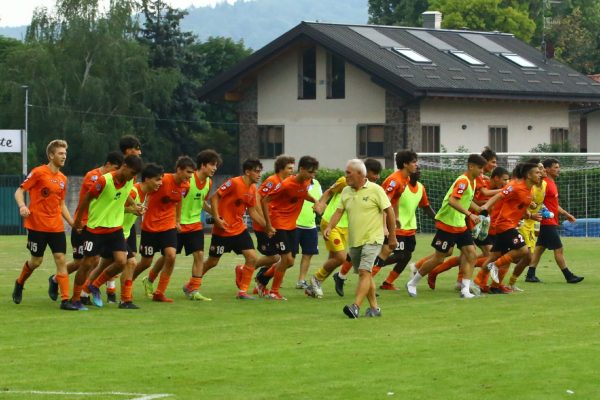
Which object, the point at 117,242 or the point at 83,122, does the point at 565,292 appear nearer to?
the point at 117,242

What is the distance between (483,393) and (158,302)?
810 centimetres

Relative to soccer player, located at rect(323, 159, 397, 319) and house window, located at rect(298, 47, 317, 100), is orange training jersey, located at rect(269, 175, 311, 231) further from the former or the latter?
house window, located at rect(298, 47, 317, 100)

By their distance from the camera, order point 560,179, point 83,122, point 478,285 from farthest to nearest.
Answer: point 83,122
point 560,179
point 478,285

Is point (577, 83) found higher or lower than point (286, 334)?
higher

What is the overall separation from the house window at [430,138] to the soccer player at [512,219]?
3476 centimetres

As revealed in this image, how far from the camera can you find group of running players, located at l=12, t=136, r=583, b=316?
16953mm

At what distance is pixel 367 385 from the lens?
11.0m

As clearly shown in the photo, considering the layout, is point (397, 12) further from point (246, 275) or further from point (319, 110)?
point (246, 275)

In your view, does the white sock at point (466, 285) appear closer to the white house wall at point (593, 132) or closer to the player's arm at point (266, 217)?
the player's arm at point (266, 217)

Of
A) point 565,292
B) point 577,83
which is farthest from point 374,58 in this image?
point 565,292

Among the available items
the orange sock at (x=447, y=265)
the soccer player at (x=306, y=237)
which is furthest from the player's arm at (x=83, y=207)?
the orange sock at (x=447, y=265)

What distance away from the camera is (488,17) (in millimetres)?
76438

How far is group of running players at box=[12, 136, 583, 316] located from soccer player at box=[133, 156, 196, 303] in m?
0.01

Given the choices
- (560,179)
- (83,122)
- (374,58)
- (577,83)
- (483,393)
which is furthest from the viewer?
(83,122)
